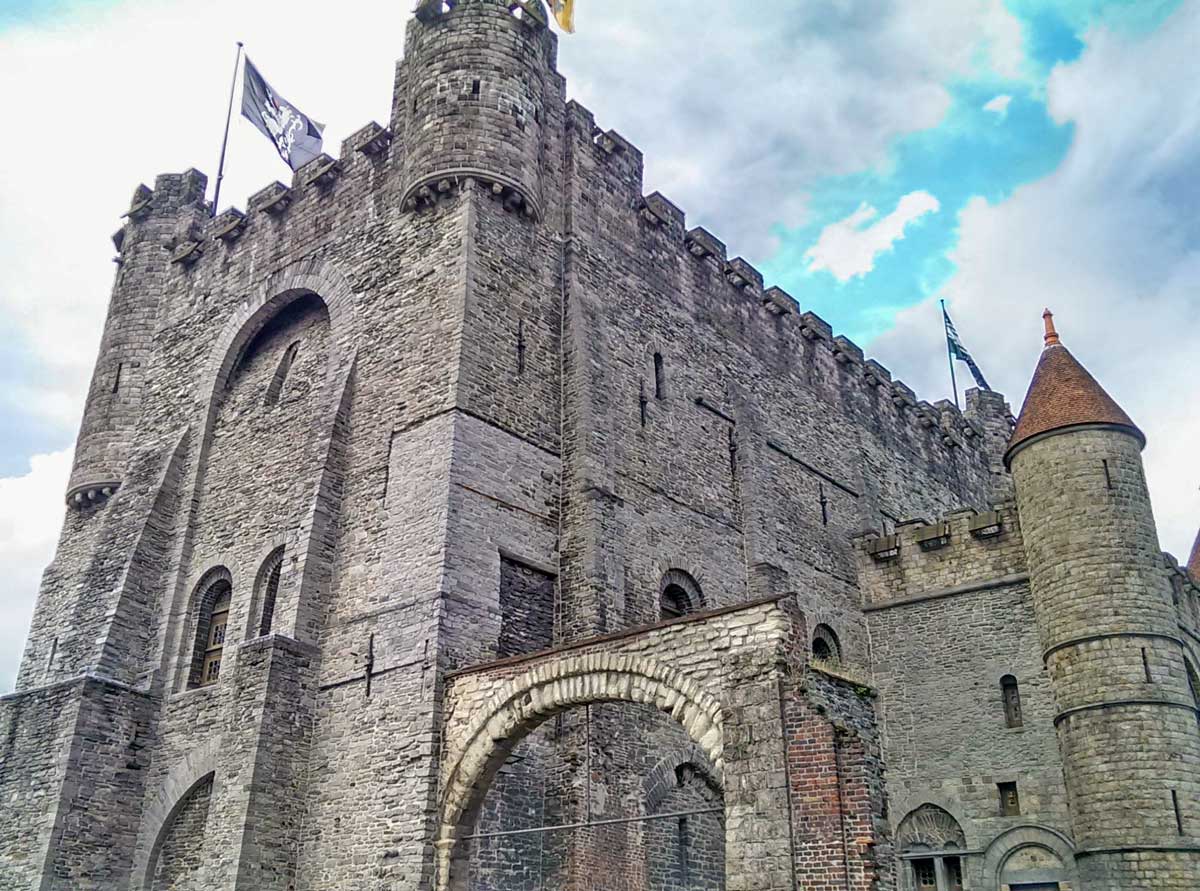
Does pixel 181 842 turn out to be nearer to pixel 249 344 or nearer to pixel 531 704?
pixel 531 704

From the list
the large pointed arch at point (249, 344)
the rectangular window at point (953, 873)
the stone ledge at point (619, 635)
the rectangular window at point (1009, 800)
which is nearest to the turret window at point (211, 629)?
the large pointed arch at point (249, 344)

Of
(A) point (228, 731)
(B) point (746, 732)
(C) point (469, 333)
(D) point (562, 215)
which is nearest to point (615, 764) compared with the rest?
(B) point (746, 732)

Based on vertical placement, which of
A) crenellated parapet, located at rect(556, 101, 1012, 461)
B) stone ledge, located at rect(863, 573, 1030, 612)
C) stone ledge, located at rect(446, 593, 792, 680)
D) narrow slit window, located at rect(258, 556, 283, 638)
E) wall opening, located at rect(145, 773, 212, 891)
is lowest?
wall opening, located at rect(145, 773, 212, 891)

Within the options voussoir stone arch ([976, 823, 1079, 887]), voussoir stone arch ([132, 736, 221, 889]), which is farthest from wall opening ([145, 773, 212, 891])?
voussoir stone arch ([976, 823, 1079, 887])

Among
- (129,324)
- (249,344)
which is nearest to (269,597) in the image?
(249,344)

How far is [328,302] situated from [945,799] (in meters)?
14.2

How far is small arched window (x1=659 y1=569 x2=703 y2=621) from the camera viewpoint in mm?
18609

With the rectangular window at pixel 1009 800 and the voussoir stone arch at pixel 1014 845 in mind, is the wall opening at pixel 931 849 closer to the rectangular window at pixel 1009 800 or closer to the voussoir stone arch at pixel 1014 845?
the voussoir stone arch at pixel 1014 845

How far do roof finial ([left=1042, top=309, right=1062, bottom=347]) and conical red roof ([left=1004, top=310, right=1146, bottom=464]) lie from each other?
4 cm

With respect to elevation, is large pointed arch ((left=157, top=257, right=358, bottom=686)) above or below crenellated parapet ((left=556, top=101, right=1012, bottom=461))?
below

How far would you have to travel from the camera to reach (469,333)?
57.0ft

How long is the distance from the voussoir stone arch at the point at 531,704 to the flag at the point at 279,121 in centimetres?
1366

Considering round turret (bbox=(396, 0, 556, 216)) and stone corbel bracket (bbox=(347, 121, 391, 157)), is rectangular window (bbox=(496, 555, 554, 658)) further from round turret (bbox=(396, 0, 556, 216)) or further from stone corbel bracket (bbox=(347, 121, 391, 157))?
stone corbel bracket (bbox=(347, 121, 391, 157))

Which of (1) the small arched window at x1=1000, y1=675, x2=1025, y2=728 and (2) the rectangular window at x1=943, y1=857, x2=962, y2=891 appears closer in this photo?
Answer: (2) the rectangular window at x1=943, y1=857, x2=962, y2=891
